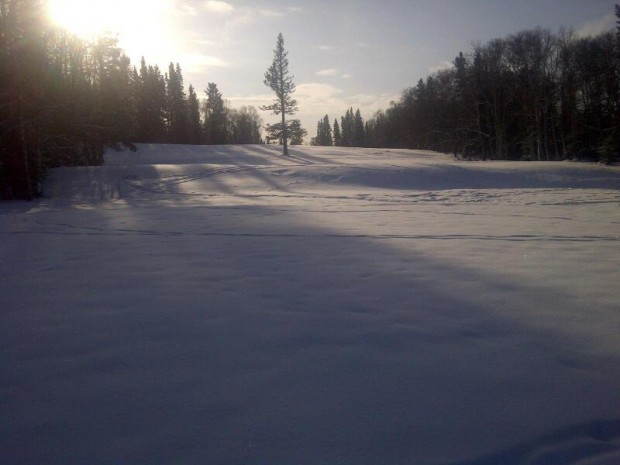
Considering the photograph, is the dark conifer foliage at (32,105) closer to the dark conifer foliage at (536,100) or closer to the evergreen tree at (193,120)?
the dark conifer foliage at (536,100)

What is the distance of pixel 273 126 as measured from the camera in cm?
4481

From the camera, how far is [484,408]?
8.34ft

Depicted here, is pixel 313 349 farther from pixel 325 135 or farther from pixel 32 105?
pixel 325 135

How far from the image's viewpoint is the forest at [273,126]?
16.9 m

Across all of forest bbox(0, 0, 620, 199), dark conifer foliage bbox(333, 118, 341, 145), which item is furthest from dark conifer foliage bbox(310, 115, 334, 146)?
forest bbox(0, 0, 620, 199)

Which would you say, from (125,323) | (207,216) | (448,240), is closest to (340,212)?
(207,216)

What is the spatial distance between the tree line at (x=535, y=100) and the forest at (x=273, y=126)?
0.35 feet

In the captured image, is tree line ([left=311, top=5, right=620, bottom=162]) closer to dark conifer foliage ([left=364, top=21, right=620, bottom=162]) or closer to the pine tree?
dark conifer foliage ([left=364, top=21, right=620, bottom=162])

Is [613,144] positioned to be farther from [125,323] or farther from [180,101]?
[180,101]

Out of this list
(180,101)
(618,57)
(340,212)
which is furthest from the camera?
(180,101)

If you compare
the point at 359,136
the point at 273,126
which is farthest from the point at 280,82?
the point at 359,136

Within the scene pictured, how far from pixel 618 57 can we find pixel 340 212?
114 feet

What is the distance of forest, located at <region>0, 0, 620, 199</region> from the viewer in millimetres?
16938

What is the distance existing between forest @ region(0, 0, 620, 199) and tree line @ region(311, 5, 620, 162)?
11 centimetres
